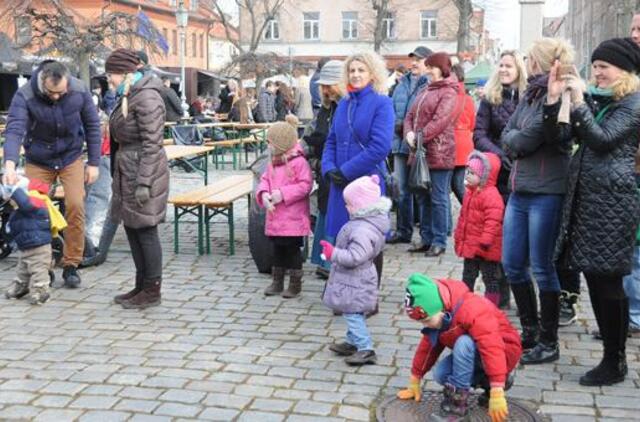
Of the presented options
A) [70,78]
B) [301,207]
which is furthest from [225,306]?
[70,78]

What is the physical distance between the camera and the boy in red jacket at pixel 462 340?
13.0 feet

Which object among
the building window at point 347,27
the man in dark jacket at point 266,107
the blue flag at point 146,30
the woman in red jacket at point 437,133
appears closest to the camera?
the woman in red jacket at point 437,133

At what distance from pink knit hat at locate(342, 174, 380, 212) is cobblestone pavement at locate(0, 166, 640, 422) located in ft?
3.06

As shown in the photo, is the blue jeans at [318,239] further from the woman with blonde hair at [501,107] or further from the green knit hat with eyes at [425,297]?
the green knit hat with eyes at [425,297]

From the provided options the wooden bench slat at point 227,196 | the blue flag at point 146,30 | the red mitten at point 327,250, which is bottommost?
the wooden bench slat at point 227,196

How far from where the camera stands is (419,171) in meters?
8.01

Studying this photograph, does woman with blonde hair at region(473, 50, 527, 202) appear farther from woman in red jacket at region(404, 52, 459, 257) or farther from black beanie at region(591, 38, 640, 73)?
black beanie at region(591, 38, 640, 73)

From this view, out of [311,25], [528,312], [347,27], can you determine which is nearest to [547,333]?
[528,312]

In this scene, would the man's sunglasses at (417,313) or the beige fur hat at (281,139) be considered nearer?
the man's sunglasses at (417,313)

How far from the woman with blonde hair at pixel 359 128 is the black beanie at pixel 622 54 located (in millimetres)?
1819

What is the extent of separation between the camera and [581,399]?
4.53 metres

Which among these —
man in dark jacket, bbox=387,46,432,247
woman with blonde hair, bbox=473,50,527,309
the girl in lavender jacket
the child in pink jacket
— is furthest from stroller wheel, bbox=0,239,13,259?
woman with blonde hair, bbox=473,50,527,309

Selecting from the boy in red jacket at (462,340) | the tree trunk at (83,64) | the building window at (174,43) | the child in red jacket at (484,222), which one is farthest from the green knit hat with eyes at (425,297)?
the building window at (174,43)

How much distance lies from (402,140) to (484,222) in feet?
10.0
